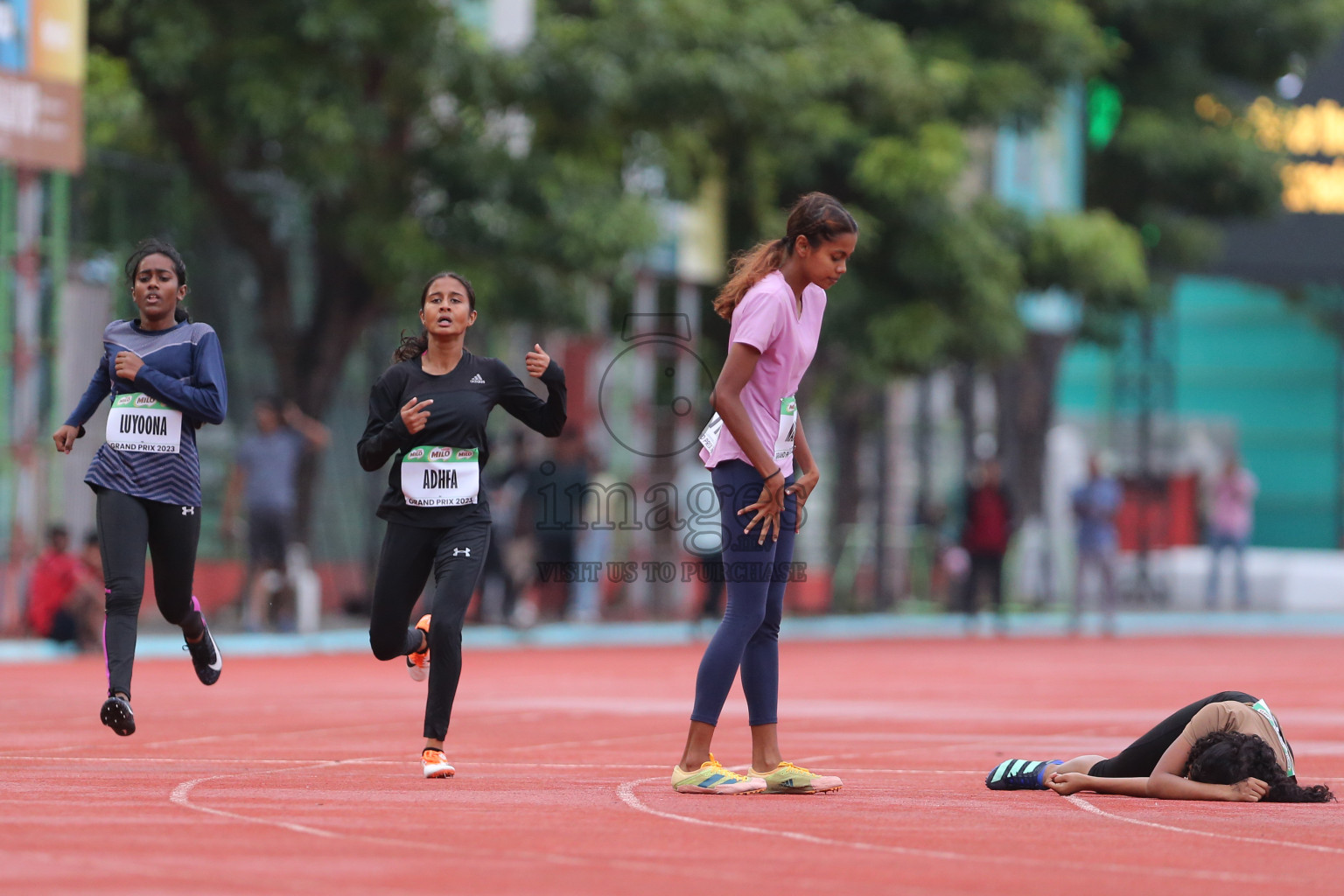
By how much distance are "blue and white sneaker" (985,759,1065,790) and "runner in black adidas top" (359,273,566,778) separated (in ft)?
6.31

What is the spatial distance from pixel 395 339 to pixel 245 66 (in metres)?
5.87

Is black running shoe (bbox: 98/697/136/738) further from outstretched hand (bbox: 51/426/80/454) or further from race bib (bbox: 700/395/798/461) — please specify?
race bib (bbox: 700/395/798/461)

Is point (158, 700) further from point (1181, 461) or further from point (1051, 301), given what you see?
point (1181, 461)

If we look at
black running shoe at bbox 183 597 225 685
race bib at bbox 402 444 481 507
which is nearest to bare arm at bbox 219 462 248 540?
black running shoe at bbox 183 597 225 685

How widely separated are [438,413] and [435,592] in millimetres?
645

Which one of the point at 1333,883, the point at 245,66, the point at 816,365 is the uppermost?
the point at 245,66

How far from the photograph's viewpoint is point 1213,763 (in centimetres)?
740

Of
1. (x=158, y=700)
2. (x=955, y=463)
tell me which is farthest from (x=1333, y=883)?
(x=955, y=463)

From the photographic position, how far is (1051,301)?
35.2 meters

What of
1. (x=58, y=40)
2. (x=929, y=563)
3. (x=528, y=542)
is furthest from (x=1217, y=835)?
(x=929, y=563)

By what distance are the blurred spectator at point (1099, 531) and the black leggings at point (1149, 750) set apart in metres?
17.0

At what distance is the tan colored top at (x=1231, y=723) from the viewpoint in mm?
7441

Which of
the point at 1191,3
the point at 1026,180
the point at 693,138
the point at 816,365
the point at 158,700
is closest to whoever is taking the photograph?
the point at 158,700

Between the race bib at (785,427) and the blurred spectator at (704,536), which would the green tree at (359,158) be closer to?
the blurred spectator at (704,536)
